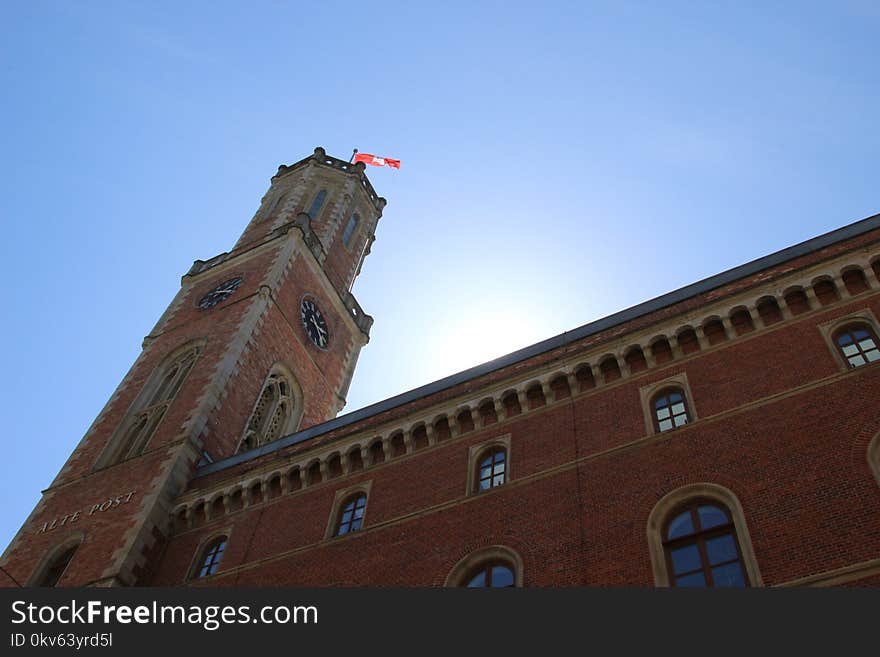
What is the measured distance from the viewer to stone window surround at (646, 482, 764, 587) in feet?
47.5

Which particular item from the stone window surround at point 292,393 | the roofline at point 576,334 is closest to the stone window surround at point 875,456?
the roofline at point 576,334

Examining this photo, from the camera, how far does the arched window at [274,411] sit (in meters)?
31.0

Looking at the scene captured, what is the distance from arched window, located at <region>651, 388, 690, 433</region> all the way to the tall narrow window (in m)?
27.0

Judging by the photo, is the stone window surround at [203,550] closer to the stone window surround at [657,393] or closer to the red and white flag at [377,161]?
the stone window surround at [657,393]

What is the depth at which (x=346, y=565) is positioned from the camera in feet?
64.6

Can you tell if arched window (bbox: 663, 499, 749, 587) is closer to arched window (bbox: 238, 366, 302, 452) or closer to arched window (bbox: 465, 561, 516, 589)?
arched window (bbox: 465, 561, 516, 589)

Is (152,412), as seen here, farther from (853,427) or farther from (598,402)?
(853,427)

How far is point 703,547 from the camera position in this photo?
1534 cm

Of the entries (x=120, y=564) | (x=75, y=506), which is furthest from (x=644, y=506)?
(x=75, y=506)

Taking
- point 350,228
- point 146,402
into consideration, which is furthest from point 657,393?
point 350,228

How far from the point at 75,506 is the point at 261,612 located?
16.0m

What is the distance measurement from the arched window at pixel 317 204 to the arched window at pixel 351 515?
23.2 meters

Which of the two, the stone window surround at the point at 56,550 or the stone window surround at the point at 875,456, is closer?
the stone window surround at the point at 875,456

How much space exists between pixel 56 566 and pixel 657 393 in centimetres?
1700
